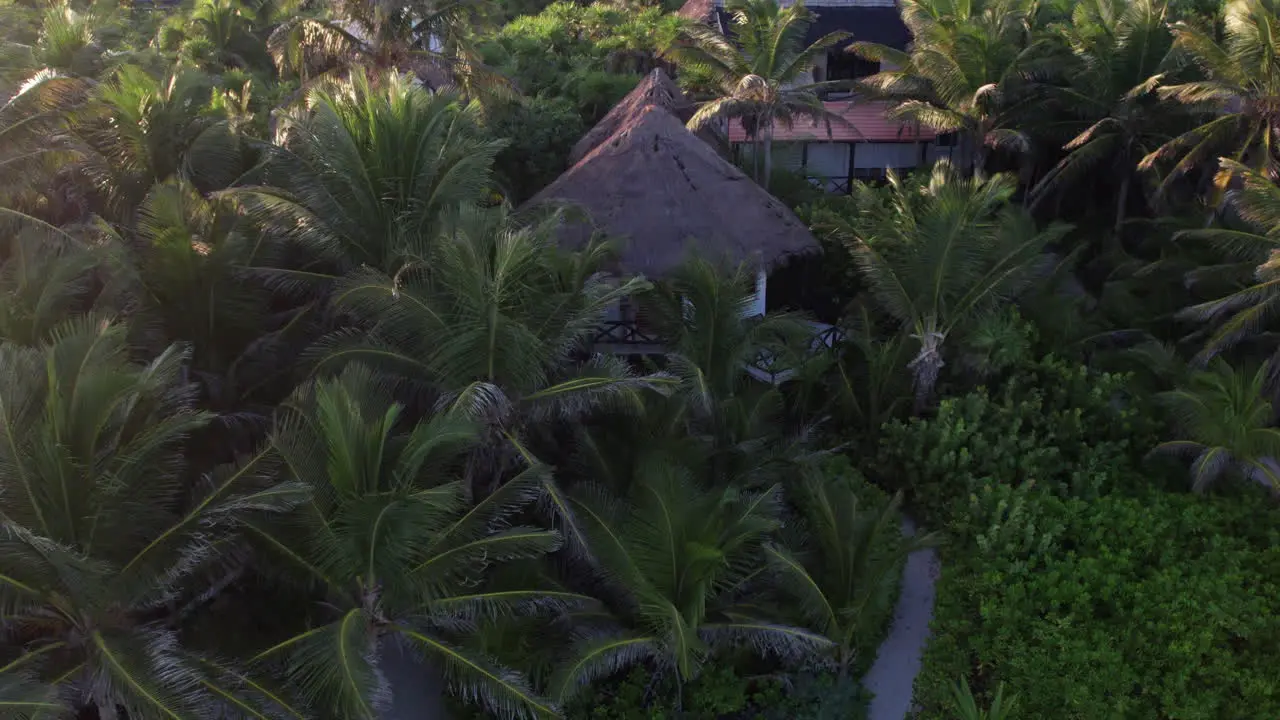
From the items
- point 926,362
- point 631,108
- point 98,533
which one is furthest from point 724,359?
point 631,108

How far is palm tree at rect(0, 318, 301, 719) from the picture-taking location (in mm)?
7496

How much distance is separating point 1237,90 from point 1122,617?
970 cm

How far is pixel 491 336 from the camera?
392 inches

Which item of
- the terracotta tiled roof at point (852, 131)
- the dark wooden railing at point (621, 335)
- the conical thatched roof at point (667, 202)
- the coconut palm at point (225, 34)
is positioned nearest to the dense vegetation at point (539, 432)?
the conical thatched roof at point (667, 202)

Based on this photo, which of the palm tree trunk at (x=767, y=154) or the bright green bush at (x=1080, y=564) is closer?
the bright green bush at (x=1080, y=564)

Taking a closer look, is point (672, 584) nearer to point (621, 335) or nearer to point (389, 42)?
point (621, 335)

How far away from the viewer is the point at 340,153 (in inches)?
460

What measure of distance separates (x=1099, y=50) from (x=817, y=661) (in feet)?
47.2

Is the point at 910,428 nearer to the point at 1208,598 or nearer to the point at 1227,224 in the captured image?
the point at 1208,598

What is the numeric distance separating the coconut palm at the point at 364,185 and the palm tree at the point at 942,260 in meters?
6.20

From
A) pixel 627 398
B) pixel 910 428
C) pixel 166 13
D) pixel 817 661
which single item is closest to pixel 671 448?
pixel 627 398

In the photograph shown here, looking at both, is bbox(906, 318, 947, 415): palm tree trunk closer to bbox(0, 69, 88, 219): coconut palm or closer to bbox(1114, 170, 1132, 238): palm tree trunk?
bbox(1114, 170, 1132, 238): palm tree trunk

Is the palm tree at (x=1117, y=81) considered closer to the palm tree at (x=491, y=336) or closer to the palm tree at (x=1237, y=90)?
the palm tree at (x=1237, y=90)

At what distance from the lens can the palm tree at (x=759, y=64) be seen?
763 inches
